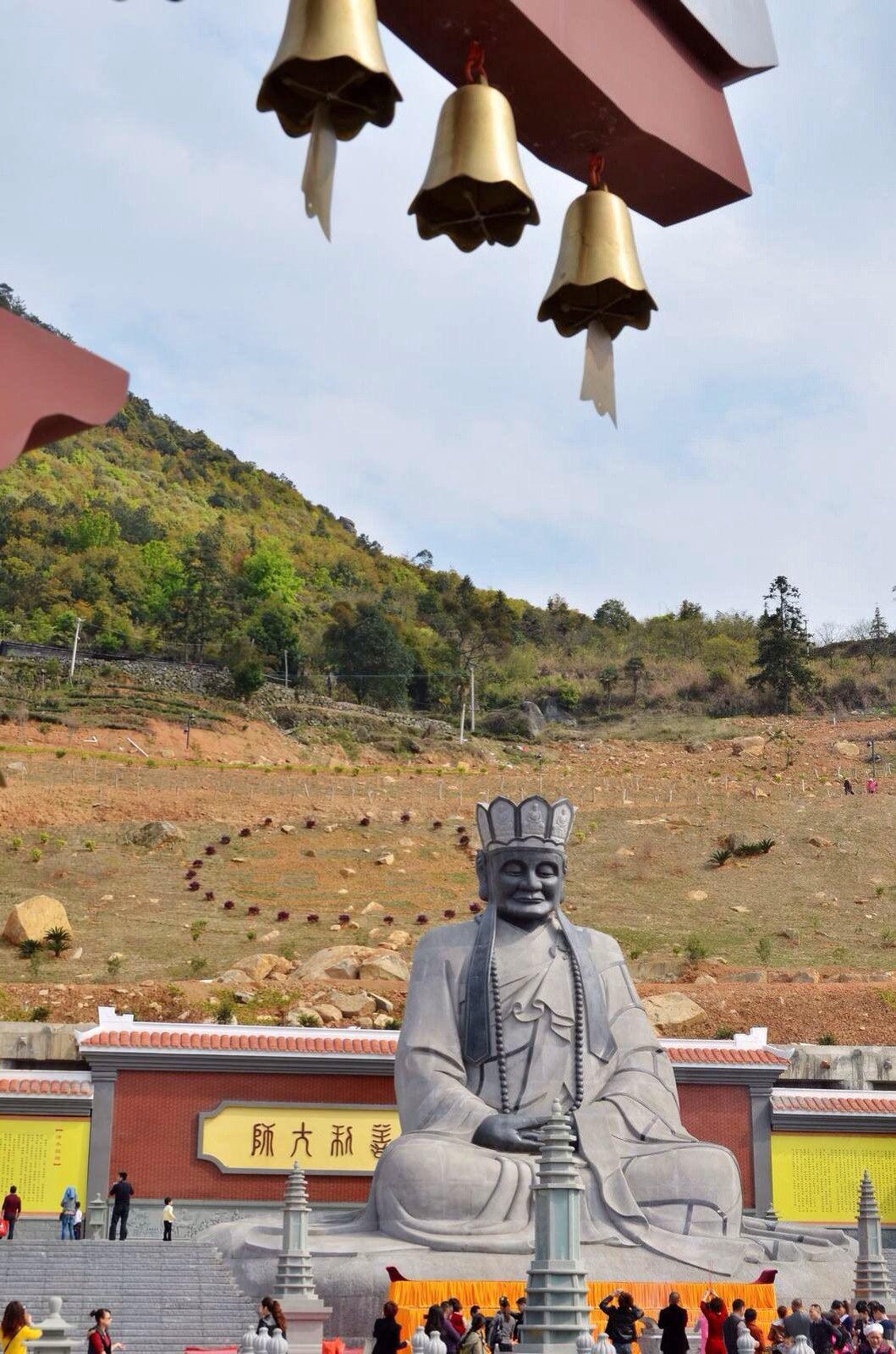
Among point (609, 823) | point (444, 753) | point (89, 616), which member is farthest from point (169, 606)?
point (609, 823)

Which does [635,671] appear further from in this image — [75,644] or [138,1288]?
[138,1288]

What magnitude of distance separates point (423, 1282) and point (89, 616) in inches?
2171

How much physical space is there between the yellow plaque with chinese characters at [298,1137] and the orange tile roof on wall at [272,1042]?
58 centimetres

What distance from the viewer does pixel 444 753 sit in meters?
59.2

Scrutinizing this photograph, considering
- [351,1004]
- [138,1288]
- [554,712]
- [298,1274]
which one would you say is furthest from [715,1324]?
[554,712]

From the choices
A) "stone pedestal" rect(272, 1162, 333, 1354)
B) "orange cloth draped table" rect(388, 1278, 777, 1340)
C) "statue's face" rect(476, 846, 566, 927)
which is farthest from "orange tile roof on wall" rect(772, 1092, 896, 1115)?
"stone pedestal" rect(272, 1162, 333, 1354)

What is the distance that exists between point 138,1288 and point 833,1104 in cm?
828

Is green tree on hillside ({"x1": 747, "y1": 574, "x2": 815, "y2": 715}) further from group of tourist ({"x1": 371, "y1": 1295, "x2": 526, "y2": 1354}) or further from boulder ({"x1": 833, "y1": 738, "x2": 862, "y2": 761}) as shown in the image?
group of tourist ({"x1": 371, "y1": 1295, "x2": 526, "y2": 1354})

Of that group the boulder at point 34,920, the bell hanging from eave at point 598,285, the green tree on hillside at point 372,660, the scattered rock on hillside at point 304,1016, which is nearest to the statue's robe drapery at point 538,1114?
the scattered rock on hillside at point 304,1016

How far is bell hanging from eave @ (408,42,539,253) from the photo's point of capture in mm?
3365

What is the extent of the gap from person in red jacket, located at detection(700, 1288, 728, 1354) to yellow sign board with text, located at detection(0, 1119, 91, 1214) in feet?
30.0

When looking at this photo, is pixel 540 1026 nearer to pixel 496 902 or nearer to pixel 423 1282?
pixel 496 902

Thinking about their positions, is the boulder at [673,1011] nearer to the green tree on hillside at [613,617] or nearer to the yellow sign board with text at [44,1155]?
the yellow sign board with text at [44,1155]

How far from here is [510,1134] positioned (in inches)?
534
